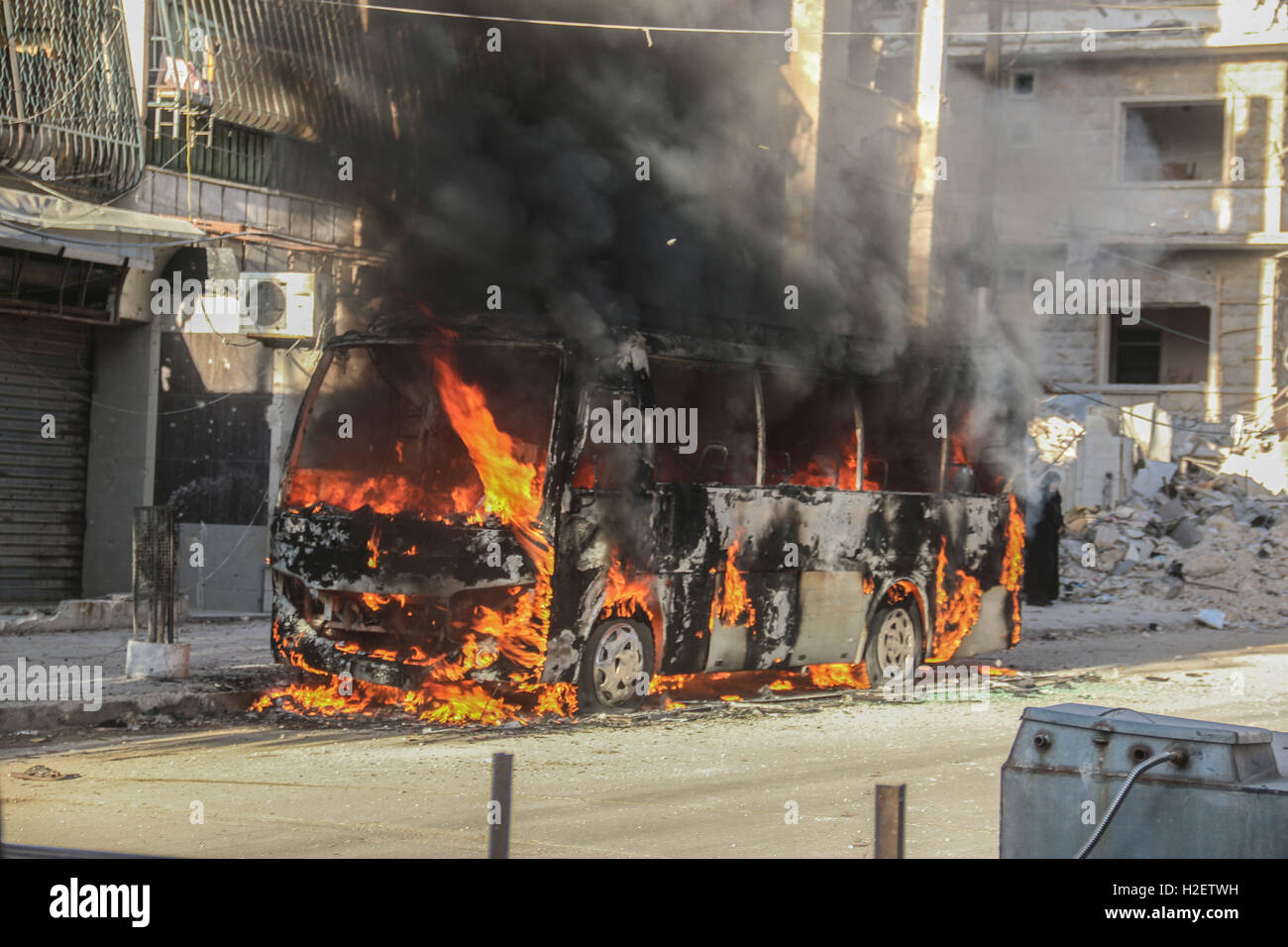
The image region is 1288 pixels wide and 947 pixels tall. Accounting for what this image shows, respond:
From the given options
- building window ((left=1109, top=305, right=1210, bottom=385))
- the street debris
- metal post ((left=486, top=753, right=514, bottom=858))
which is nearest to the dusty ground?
the street debris

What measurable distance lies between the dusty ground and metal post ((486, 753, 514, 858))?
63.0 inches

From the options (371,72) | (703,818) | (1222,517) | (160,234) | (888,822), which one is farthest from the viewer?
(1222,517)

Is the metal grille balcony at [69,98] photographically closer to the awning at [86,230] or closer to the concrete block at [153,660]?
the awning at [86,230]

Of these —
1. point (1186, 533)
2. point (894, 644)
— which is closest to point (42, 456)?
point (894, 644)

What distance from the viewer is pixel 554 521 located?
9.16 m

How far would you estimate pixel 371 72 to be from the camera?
1318cm

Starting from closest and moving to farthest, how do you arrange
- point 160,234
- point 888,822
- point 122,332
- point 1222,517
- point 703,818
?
1. point 888,822
2. point 703,818
3. point 160,234
4. point 122,332
5. point 1222,517

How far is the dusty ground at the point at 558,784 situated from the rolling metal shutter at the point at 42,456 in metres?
7.23

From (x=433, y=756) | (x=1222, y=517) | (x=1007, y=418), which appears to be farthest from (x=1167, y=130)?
(x=433, y=756)

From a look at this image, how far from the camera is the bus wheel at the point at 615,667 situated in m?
9.51

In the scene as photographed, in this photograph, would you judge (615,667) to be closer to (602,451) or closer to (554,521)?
(554,521)
